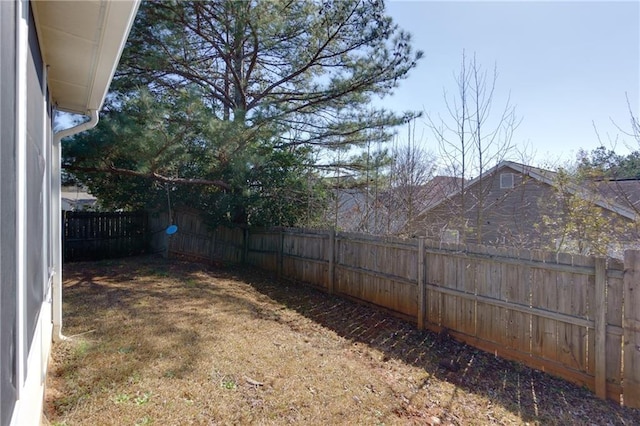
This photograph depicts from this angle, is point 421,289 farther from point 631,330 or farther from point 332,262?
point 631,330

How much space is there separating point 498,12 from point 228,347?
23.0ft

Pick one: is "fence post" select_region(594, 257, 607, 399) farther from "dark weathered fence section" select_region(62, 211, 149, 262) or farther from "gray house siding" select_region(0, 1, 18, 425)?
"dark weathered fence section" select_region(62, 211, 149, 262)

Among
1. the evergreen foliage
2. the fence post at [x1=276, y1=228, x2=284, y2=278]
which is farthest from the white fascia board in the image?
the fence post at [x1=276, y1=228, x2=284, y2=278]

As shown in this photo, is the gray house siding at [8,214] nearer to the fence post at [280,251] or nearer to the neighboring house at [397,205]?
the neighboring house at [397,205]

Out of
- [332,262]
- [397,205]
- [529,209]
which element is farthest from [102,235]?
[529,209]

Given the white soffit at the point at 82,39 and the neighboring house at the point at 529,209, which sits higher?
the white soffit at the point at 82,39

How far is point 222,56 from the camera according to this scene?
29.5ft

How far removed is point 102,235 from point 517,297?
10.7 meters

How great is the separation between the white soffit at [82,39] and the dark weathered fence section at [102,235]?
768cm

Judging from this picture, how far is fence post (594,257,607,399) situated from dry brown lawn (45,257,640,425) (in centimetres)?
17

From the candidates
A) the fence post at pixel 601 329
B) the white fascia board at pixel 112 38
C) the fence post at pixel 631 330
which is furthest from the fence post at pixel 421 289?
the white fascia board at pixel 112 38

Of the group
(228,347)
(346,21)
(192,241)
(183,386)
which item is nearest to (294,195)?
(192,241)

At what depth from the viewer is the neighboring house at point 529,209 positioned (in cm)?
559

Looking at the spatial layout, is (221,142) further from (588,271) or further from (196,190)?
(588,271)
